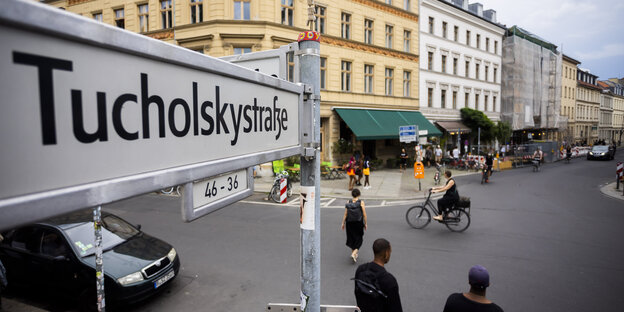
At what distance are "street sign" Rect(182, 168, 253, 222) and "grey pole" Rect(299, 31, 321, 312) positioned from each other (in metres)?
0.62

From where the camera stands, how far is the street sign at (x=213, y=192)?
143 centimetres

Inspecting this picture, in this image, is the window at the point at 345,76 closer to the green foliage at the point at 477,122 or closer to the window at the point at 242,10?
the window at the point at 242,10

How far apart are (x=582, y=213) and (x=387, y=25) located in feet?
64.0

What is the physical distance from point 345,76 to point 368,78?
2.47m

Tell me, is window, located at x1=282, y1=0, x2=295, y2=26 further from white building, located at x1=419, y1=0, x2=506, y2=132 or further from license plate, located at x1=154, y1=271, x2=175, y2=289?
license plate, located at x1=154, y1=271, x2=175, y2=289

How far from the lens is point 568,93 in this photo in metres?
A: 55.2

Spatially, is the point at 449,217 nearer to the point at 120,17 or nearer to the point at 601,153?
the point at 120,17

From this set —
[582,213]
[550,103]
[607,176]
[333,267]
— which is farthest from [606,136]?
[333,267]

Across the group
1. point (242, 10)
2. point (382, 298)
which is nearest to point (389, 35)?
point (242, 10)

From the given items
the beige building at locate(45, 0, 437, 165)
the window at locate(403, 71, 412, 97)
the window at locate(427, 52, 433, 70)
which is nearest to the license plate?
the beige building at locate(45, 0, 437, 165)

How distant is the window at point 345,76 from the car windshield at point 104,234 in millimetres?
19201

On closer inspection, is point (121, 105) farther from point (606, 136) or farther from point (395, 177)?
point (606, 136)

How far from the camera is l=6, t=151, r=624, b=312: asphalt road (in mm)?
5871

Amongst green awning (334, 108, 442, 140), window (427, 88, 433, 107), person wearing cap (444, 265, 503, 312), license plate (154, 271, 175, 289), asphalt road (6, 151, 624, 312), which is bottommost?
asphalt road (6, 151, 624, 312)
